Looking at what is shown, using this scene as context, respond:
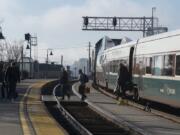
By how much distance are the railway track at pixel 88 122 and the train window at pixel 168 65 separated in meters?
2.68

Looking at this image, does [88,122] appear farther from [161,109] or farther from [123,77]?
[123,77]

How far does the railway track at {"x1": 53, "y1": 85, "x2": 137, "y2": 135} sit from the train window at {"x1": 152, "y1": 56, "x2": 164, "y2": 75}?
2715 millimetres

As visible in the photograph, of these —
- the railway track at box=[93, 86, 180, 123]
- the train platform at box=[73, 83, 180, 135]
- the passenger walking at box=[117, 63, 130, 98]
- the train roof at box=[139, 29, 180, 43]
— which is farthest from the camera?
the passenger walking at box=[117, 63, 130, 98]

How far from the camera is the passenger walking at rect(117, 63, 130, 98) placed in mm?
28906

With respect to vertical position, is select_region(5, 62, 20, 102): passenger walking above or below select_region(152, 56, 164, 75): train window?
below

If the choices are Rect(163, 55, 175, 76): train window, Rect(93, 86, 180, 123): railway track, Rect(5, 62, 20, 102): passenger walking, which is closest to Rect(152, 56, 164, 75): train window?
Rect(163, 55, 175, 76): train window

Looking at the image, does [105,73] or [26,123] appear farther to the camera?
[105,73]

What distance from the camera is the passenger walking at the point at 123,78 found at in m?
28.9

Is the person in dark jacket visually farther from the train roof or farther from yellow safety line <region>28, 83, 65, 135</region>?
yellow safety line <region>28, 83, 65, 135</region>

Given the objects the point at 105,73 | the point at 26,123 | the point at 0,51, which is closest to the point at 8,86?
the point at 26,123

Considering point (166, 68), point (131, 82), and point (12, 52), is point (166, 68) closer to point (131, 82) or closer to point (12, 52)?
point (131, 82)

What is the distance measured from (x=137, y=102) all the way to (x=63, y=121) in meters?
9.22

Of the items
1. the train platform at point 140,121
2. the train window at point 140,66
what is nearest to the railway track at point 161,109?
the train platform at point 140,121

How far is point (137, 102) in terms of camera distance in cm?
3184
